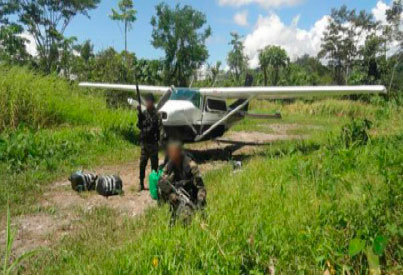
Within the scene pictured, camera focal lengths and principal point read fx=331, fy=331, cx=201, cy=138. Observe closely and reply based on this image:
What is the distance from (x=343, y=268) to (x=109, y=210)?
3.87 metres

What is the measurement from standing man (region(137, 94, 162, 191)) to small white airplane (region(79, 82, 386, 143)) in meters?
1.64

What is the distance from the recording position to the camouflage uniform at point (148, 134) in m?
6.74

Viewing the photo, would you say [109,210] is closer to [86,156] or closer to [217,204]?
[217,204]

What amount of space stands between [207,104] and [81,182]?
491 centimetres

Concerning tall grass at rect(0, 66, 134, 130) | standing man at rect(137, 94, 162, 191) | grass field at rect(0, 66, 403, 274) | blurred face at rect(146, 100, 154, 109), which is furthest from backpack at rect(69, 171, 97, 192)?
tall grass at rect(0, 66, 134, 130)

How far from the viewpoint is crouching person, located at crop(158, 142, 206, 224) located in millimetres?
4094

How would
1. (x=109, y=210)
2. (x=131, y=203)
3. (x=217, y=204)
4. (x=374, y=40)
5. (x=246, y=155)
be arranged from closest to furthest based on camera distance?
(x=217, y=204)
(x=109, y=210)
(x=131, y=203)
(x=246, y=155)
(x=374, y=40)

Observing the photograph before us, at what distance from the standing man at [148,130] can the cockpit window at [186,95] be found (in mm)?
2792

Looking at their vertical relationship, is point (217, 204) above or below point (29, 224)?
above

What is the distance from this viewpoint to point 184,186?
4266 millimetres

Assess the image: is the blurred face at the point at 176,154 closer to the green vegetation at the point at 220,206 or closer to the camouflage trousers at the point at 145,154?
the green vegetation at the point at 220,206

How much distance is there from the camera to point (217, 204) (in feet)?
15.1

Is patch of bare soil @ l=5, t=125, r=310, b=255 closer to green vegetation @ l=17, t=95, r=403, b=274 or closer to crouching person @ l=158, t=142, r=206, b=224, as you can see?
green vegetation @ l=17, t=95, r=403, b=274

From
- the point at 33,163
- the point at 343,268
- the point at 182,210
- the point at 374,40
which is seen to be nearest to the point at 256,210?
the point at 182,210
